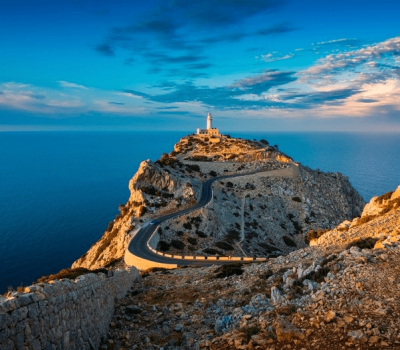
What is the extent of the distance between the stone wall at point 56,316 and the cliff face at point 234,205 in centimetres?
3141

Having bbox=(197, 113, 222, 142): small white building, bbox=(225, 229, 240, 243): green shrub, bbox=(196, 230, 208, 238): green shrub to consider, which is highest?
bbox=(197, 113, 222, 142): small white building

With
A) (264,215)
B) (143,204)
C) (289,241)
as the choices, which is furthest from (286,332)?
(264,215)

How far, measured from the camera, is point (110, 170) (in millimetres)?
162750

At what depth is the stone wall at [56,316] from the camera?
652 centimetres

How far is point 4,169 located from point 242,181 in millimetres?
144458

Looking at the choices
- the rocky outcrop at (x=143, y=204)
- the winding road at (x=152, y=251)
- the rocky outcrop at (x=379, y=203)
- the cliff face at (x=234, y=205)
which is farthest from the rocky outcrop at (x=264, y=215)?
the rocky outcrop at (x=379, y=203)

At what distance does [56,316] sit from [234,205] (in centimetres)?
5665

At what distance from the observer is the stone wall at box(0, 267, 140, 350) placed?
6.52 m

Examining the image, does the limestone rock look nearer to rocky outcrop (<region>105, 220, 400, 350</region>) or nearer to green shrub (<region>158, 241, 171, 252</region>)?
rocky outcrop (<region>105, 220, 400, 350</region>)

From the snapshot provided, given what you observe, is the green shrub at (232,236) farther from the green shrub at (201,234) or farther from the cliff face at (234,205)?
the green shrub at (201,234)

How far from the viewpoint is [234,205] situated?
208 ft

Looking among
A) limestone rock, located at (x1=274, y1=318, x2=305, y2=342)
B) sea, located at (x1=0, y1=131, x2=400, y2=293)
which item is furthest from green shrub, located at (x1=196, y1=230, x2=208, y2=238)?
limestone rock, located at (x1=274, y1=318, x2=305, y2=342)

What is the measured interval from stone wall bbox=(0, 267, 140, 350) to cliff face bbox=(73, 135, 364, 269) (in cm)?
3141

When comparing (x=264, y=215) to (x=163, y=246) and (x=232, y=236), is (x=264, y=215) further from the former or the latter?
(x=163, y=246)
